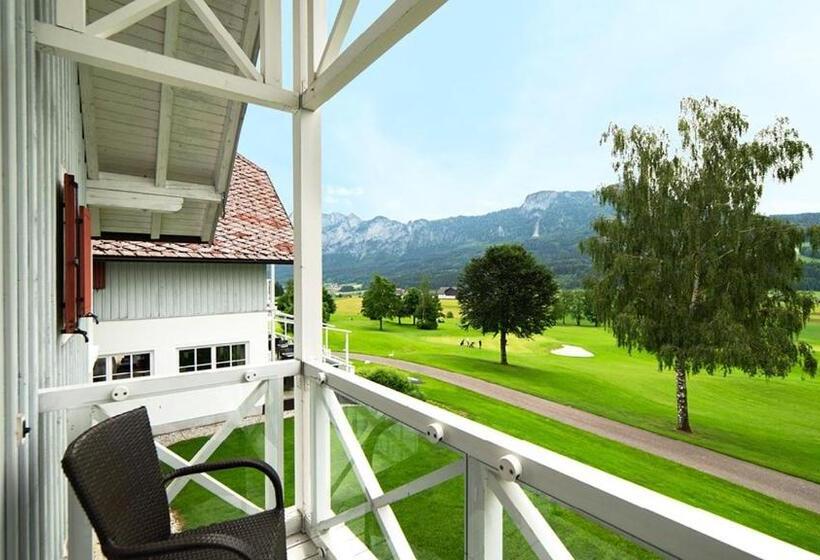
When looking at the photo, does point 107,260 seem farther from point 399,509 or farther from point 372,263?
point 399,509

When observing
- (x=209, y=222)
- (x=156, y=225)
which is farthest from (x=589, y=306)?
(x=156, y=225)

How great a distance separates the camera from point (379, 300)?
399 centimetres

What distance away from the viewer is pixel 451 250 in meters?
3.44

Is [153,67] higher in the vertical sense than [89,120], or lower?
lower

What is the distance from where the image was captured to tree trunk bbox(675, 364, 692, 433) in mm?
2297

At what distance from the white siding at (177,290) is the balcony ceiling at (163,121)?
6.56 feet

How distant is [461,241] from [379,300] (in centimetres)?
100

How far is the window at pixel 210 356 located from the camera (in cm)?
670

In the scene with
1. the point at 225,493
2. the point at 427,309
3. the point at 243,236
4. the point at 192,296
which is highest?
the point at 243,236

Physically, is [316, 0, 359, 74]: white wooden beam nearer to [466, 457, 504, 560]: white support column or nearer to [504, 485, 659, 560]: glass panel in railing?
[466, 457, 504, 560]: white support column

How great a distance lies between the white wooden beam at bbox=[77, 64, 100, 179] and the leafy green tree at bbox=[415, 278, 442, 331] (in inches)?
111

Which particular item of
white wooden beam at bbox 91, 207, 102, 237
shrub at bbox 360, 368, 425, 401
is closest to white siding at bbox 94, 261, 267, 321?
white wooden beam at bbox 91, 207, 102, 237

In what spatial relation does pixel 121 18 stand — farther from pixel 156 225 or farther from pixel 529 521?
pixel 156 225

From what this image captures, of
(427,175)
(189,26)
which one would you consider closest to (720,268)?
(189,26)
